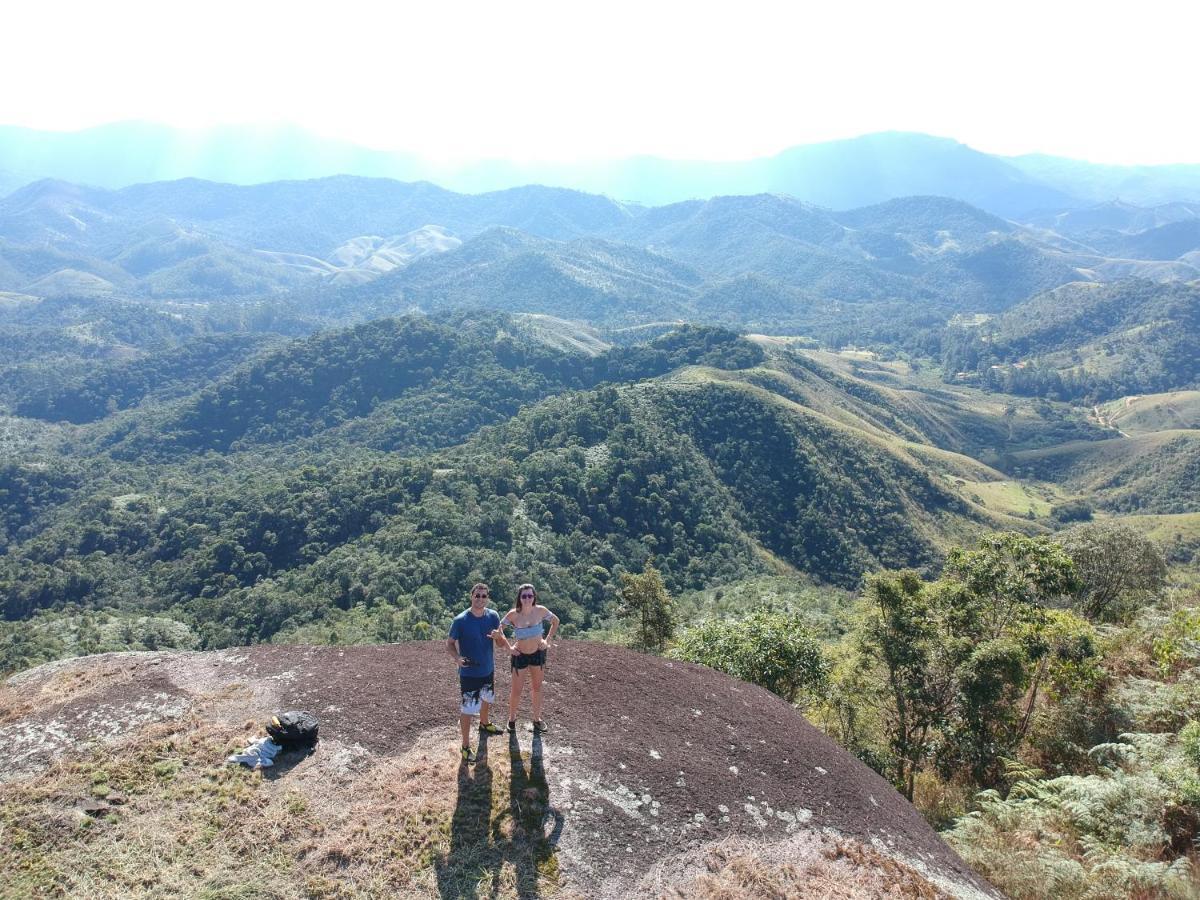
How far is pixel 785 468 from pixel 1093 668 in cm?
9197

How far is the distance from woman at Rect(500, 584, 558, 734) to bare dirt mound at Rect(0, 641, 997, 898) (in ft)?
2.09

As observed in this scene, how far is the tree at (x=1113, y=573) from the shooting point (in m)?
22.1

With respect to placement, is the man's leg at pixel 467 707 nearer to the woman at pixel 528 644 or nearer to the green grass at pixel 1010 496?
the woman at pixel 528 644

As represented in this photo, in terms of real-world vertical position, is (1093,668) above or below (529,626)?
below

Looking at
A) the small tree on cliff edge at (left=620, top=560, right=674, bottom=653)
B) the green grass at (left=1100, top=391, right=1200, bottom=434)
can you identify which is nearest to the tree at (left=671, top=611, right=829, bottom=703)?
the small tree on cliff edge at (left=620, top=560, right=674, bottom=653)

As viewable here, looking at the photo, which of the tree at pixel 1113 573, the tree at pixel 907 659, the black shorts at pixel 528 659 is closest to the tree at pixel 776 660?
the tree at pixel 907 659

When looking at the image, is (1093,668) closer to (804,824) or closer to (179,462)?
(804,824)

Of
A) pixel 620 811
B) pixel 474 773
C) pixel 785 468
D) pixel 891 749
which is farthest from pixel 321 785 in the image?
pixel 785 468

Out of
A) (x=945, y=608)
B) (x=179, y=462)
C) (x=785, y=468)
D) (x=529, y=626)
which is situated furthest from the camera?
(x=179, y=462)

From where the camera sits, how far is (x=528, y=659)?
10.7 metres

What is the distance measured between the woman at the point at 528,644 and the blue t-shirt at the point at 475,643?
395mm

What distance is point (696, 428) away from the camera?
111 meters

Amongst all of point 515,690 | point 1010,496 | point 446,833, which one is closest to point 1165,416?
point 1010,496

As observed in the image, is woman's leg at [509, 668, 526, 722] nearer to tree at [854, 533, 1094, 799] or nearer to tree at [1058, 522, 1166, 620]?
tree at [854, 533, 1094, 799]
